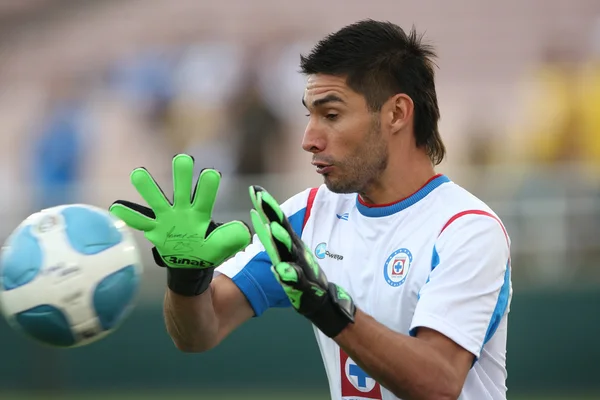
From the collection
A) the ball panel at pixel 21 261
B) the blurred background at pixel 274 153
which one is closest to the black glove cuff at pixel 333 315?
the ball panel at pixel 21 261

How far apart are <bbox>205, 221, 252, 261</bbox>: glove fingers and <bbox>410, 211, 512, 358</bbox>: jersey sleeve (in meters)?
0.72

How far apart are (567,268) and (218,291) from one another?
5.41 metres

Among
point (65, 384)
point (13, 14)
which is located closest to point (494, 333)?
point (65, 384)

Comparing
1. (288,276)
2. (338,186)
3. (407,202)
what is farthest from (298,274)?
(407,202)

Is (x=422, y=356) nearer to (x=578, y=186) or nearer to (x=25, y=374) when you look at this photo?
(x=578, y=186)

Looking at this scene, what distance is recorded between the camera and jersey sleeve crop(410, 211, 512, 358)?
4.09 m

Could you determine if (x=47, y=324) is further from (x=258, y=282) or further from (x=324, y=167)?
(x=324, y=167)

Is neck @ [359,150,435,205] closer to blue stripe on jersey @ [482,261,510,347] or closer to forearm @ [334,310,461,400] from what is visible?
blue stripe on jersey @ [482,261,510,347]

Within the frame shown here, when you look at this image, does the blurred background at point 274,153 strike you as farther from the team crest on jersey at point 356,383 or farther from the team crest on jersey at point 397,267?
the team crest on jersey at point 397,267

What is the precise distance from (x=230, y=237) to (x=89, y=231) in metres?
0.68

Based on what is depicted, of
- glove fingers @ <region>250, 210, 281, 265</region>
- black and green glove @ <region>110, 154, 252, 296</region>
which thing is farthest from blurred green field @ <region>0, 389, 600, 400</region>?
glove fingers @ <region>250, 210, 281, 265</region>

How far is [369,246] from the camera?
4648mm

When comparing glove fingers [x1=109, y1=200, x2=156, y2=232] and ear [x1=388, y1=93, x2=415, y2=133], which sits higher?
ear [x1=388, y1=93, x2=415, y2=133]

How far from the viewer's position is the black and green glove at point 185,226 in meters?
4.27
